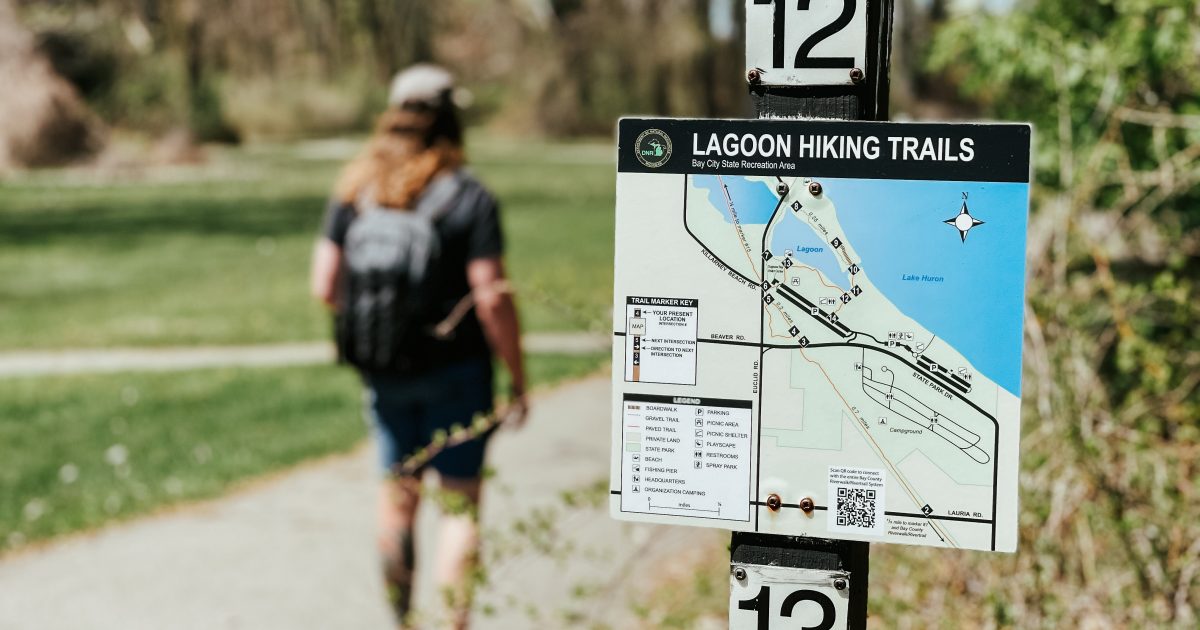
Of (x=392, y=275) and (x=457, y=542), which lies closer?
(x=392, y=275)

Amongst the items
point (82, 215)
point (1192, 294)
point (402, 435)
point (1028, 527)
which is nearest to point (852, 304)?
point (1028, 527)

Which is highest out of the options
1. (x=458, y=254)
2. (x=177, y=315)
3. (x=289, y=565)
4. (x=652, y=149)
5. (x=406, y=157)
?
(x=406, y=157)

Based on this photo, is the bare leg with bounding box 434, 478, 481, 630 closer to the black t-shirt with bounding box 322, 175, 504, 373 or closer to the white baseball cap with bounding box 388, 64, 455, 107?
the black t-shirt with bounding box 322, 175, 504, 373

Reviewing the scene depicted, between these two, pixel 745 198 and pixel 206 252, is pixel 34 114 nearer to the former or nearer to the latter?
pixel 206 252

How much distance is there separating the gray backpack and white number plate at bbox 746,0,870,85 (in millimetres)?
2131

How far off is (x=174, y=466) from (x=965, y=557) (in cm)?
457

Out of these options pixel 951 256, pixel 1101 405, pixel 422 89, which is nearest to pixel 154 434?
pixel 422 89

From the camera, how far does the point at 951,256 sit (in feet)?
6.34

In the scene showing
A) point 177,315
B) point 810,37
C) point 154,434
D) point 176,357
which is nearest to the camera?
point 810,37

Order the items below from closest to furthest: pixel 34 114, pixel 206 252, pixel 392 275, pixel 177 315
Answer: pixel 392 275
pixel 177 315
pixel 206 252
pixel 34 114

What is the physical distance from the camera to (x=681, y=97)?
34.4 metres

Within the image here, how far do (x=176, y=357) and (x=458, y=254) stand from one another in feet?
22.0

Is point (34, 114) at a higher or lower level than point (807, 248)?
higher

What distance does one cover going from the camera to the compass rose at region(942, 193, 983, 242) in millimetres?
1925
